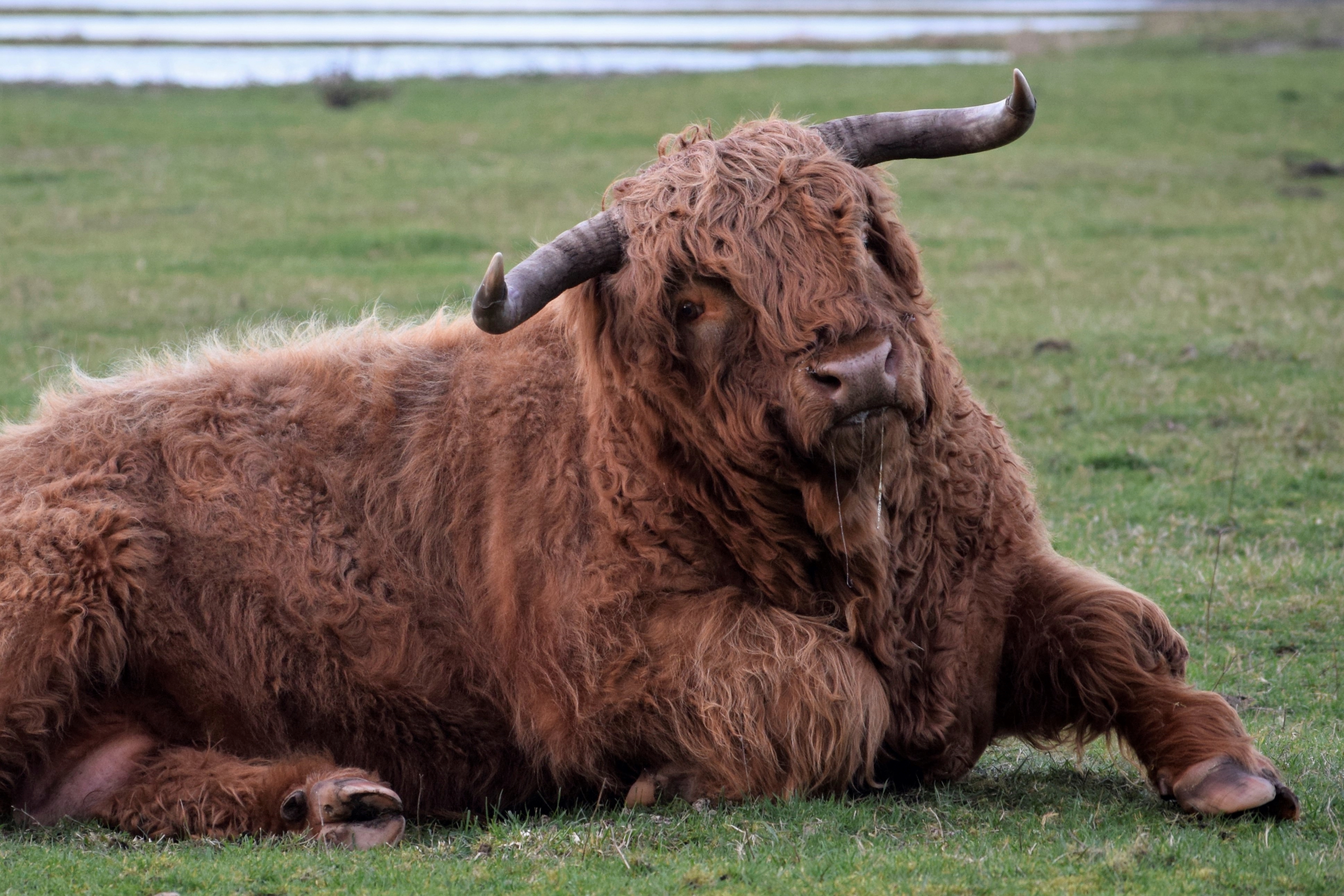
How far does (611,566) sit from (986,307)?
30.1ft

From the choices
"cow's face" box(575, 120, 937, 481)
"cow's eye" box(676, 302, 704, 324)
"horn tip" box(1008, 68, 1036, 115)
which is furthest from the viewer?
"horn tip" box(1008, 68, 1036, 115)

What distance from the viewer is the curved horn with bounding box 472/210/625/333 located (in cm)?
398

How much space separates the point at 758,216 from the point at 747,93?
21904 millimetres

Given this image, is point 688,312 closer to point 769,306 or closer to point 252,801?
point 769,306

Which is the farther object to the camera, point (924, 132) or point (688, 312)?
point (924, 132)

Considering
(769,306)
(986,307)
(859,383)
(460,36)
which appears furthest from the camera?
(460,36)

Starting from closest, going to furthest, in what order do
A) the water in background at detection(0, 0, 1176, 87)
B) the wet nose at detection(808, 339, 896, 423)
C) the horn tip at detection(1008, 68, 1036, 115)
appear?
the wet nose at detection(808, 339, 896, 423) → the horn tip at detection(1008, 68, 1036, 115) → the water in background at detection(0, 0, 1176, 87)

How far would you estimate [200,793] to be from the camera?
454 cm

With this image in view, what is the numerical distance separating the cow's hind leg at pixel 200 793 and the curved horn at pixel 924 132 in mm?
2266

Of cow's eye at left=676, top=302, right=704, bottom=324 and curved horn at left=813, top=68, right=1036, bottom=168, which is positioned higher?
curved horn at left=813, top=68, right=1036, bottom=168

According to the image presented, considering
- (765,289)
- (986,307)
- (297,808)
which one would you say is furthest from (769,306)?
(986,307)

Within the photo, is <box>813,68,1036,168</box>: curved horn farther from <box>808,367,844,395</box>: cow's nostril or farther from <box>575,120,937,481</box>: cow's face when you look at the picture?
<box>808,367,844,395</box>: cow's nostril

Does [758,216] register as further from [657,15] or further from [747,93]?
[657,15]

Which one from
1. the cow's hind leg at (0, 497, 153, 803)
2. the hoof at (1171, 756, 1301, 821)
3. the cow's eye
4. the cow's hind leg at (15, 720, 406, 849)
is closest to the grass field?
the hoof at (1171, 756, 1301, 821)
